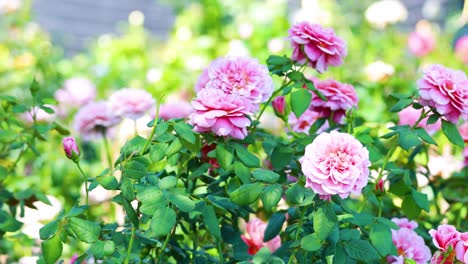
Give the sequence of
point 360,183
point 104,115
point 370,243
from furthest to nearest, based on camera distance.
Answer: point 104,115 → point 370,243 → point 360,183

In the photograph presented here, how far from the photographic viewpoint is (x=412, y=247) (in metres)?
1.45

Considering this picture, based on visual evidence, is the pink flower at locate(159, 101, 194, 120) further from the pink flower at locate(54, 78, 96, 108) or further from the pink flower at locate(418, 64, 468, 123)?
the pink flower at locate(54, 78, 96, 108)

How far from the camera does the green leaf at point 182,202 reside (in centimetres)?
119

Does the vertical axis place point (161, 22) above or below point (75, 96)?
below

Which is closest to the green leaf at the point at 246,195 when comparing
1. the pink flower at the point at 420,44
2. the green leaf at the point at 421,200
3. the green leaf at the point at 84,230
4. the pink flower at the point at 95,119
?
the green leaf at the point at 84,230

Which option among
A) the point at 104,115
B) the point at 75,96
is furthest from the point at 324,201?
the point at 75,96

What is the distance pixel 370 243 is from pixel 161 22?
590cm

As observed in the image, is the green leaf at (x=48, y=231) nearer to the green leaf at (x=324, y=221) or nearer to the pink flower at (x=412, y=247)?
the green leaf at (x=324, y=221)

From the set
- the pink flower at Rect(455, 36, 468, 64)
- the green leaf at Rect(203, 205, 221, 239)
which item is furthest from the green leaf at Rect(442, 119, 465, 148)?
the pink flower at Rect(455, 36, 468, 64)

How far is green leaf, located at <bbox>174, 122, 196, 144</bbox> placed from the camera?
125 centimetres

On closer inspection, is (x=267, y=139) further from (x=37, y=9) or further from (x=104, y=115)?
(x=37, y=9)

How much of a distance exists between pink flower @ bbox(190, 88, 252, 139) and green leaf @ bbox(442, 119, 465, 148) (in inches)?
14.5

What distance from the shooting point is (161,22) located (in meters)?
7.02

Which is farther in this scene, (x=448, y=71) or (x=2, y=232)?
(x=2, y=232)
